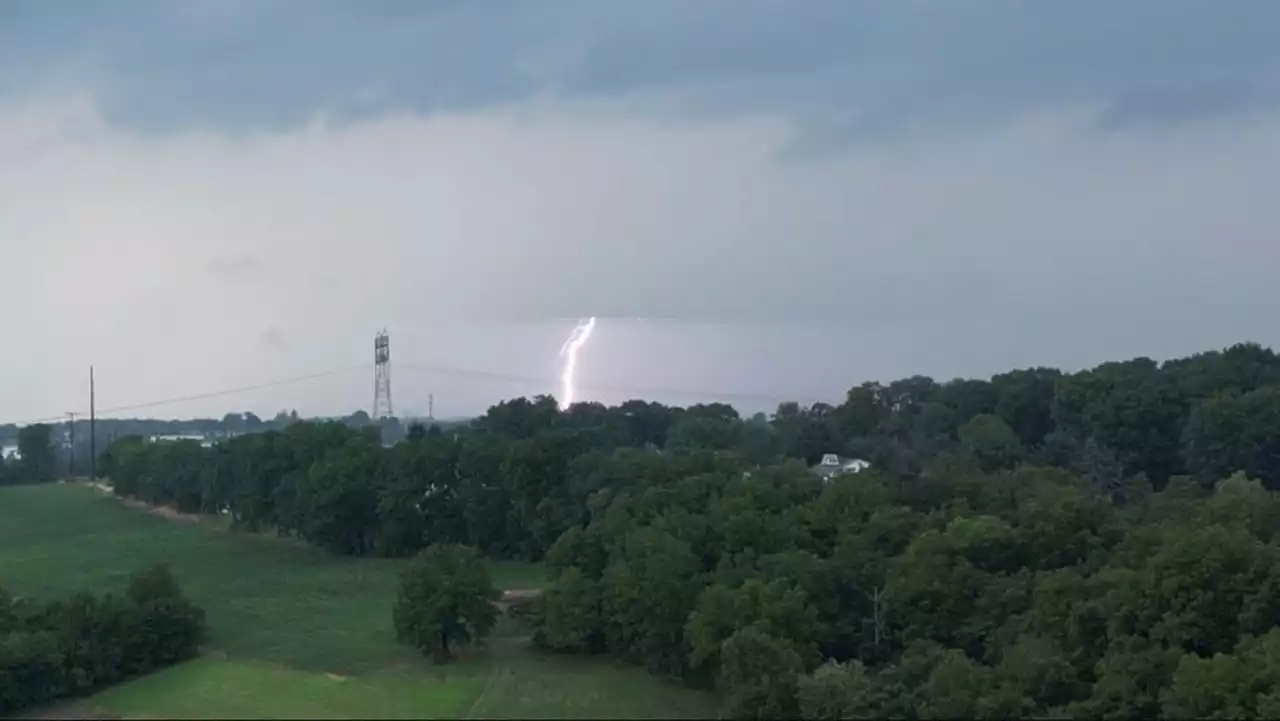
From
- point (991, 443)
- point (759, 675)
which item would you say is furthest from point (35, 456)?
point (759, 675)

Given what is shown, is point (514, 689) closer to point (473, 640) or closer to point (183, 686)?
point (473, 640)

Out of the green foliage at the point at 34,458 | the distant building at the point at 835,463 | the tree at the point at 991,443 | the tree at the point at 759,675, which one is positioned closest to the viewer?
the tree at the point at 759,675

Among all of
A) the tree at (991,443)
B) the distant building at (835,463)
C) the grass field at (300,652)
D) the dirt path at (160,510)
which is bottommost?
the grass field at (300,652)

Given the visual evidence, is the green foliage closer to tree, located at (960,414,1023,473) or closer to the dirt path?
the dirt path

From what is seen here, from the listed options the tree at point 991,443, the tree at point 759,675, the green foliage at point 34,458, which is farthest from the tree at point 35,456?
the tree at point 759,675

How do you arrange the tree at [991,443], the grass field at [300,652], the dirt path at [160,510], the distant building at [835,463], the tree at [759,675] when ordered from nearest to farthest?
the tree at [759,675], the grass field at [300,652], the tree at [991,443], the distant building at [835,463], the dirt path at [160,510]

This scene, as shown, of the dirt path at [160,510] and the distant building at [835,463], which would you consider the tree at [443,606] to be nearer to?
the distant building at [835,463]

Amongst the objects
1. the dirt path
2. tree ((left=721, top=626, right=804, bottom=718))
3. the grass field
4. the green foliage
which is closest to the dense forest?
tree ((left=721, top=626, right=804, bottom=718))

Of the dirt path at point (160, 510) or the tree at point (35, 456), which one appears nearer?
the dirt path at point (160, 510)
